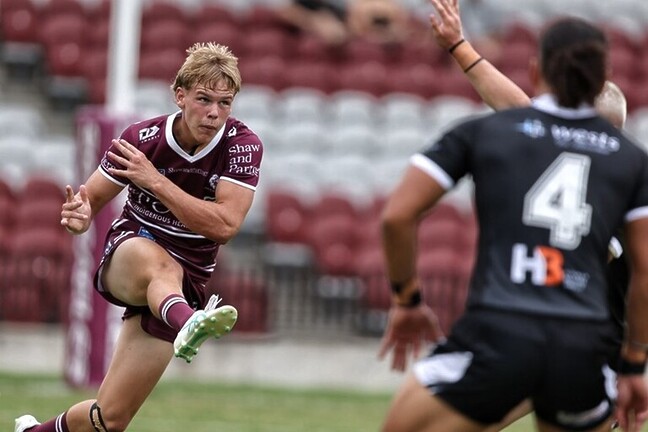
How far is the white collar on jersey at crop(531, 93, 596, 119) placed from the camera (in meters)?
5.26

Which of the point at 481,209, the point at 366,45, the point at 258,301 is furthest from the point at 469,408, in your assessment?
the point at 366,45

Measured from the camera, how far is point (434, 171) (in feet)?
16.8

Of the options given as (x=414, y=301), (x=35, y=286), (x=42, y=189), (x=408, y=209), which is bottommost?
(x=35, y=286)

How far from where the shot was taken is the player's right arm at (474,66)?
6.88 metres

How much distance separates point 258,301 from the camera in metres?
16.5

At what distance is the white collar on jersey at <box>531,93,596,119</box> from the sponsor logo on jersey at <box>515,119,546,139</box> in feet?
0.23

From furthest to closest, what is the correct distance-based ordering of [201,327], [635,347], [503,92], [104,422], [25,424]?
[25,424] < [104,422] < [503,92] < [201,327] < [635,347]

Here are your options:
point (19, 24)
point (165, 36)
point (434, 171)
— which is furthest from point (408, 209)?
point (19, 24)

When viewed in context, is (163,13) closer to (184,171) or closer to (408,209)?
(184,171)

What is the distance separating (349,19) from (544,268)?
56.0 feet

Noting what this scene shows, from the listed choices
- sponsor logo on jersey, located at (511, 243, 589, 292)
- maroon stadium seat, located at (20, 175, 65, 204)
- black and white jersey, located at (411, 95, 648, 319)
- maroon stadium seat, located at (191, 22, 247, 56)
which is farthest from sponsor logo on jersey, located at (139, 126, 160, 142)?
maroon stadium seat, located at (191, 22, 247, 56)

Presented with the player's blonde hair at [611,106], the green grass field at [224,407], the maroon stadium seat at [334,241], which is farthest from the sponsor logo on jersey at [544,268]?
the maroon stadium seat at [334,241]

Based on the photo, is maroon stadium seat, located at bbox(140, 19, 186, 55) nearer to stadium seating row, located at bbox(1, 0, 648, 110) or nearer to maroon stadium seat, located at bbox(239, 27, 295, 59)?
stadium seating row, located at bbox(1, 0, 648, 110)

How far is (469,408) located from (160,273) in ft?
7.79
